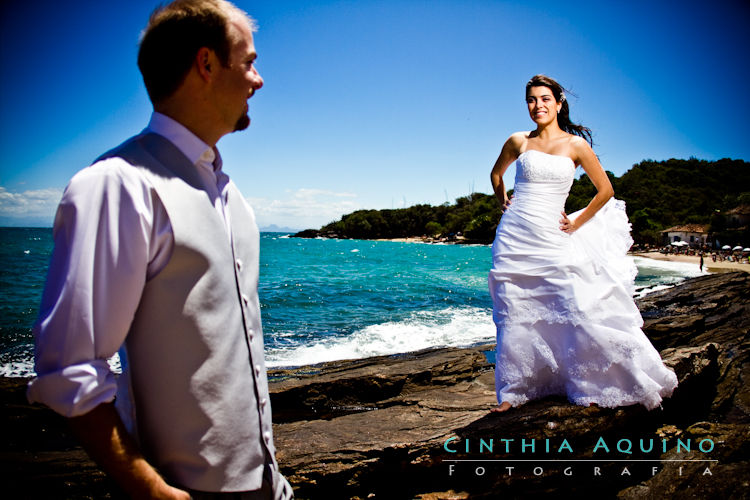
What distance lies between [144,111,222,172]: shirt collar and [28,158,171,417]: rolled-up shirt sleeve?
223mm

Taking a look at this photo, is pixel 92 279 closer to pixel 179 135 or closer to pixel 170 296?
pixel 170 296

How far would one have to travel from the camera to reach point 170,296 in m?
1.06

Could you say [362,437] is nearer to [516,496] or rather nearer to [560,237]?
[516,496]

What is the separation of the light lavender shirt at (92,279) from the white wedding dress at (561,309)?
3361 millimetres

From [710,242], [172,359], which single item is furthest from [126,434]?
[710,242]

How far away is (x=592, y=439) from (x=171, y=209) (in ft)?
12.6

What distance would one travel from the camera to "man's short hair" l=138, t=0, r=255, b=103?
3.80 ft

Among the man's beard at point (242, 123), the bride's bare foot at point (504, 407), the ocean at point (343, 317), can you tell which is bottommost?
the ocean at point (343, 317)

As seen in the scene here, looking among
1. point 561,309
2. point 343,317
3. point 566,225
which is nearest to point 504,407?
point 561,309

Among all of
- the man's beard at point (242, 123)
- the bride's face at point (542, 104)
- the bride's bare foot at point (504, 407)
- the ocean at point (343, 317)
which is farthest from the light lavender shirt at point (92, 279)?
the ocean at point (343, 317)

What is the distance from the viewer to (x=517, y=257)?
390 cm

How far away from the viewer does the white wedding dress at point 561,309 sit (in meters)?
3.45

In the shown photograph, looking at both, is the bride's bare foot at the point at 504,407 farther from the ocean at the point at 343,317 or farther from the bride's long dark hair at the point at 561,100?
the ocean at the point at 343,317

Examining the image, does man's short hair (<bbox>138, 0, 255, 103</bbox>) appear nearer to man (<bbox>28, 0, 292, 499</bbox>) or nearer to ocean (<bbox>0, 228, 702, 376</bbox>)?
man (<bbox>28, 0, 292, 499</bbox>)
